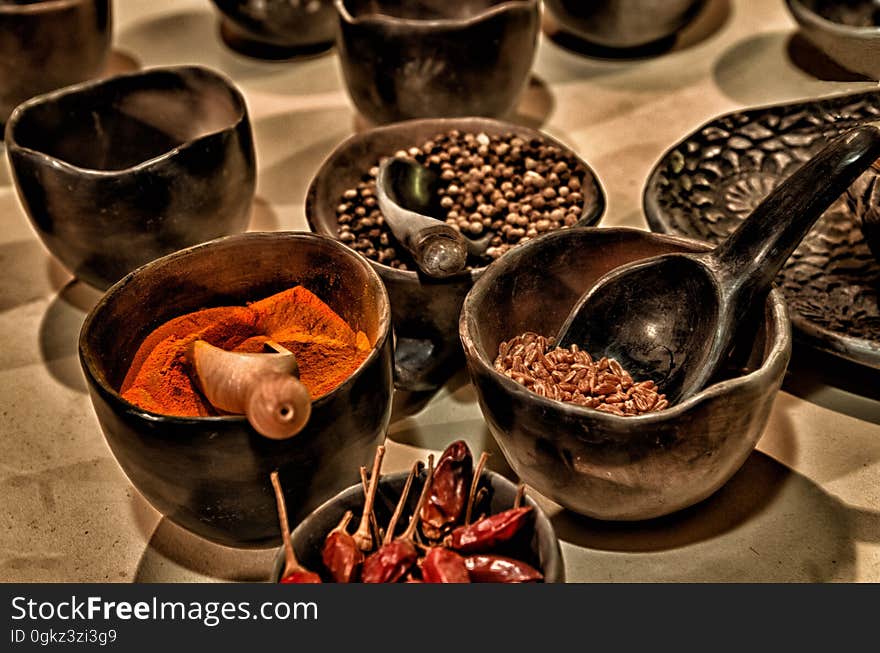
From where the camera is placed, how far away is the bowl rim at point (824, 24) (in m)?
1.50

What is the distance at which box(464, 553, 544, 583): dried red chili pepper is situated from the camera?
0.92m

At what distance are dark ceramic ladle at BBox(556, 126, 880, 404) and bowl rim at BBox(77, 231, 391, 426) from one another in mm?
233

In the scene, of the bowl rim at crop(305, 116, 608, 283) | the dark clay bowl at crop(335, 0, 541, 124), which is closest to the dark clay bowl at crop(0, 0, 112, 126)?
the dark clay bowl at crop(335, 0, 541, 124)

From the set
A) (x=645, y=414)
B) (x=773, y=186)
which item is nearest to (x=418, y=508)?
(x=645, y=414)

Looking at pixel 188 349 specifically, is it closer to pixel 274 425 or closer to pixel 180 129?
pixel 274 425

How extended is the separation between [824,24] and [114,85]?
3.55 feet

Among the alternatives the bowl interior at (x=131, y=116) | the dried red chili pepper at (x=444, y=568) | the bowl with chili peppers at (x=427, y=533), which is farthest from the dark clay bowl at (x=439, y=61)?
the dried red chili pepper at (x=444, y=568)

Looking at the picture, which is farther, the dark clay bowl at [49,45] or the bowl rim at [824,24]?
the dark clay bowl at [49,45]

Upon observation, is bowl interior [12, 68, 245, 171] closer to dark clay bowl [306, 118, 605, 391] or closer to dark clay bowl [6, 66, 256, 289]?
dark clay bowl [6, 66, 256, 289]

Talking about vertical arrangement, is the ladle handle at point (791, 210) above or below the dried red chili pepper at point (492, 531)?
above

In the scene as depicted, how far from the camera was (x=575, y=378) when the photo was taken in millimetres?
1146

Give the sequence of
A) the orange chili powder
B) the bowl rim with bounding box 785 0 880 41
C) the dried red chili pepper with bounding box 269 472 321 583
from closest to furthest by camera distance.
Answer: the dried red chili pepper with bounding box 269 472 321 583, the orange chili powder, the bowl rim with bounding box 785 0 880 41

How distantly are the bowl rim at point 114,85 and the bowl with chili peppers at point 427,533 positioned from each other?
529mm

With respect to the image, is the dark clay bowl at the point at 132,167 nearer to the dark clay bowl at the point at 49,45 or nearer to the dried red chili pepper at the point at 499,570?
the dark clay bowl at the point at 49,45
